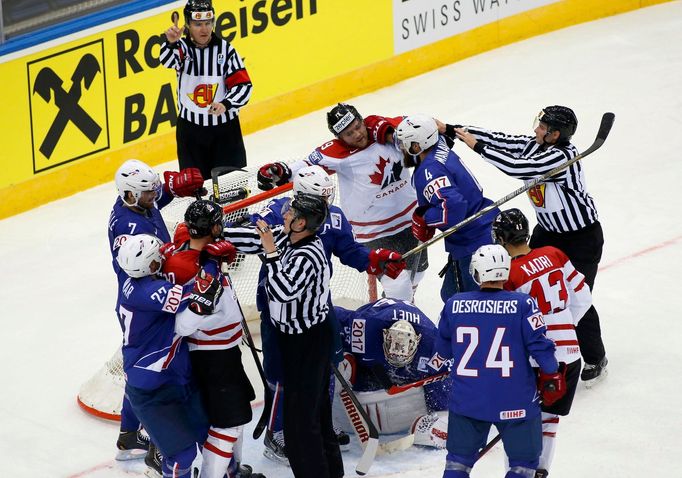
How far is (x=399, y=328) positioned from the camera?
529cm

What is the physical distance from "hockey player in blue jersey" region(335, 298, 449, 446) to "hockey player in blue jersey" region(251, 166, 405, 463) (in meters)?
0.14

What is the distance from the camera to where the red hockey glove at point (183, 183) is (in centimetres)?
561

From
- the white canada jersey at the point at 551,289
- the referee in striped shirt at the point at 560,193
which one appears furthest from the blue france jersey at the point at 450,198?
the white canada jersey at the point at 551,289

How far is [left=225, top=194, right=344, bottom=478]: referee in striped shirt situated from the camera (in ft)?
15.5

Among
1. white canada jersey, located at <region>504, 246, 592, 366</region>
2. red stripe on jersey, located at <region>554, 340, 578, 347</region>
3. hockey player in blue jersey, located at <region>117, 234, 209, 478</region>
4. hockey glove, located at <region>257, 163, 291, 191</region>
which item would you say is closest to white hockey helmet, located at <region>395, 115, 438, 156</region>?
hockey glove, located at <region>257, 163, 291, 191</region>

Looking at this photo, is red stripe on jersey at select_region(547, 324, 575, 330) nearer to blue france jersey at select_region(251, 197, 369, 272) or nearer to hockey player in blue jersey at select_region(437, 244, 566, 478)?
hockey player in blue jersey at select_region(437, 244, 566, 478)

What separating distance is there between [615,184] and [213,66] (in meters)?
2.56

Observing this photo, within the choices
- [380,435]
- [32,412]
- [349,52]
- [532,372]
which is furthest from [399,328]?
[349,52]

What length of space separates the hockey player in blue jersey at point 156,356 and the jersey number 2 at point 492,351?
95 centimetres

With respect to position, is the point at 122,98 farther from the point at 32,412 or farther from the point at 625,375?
the point at 625,375

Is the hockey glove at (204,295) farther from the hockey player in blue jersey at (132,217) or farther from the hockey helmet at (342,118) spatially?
the hockey helmet at (342,118)

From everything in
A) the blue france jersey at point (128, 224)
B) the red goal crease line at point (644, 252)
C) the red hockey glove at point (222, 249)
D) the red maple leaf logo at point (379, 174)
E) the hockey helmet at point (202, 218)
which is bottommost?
the red goal crease line at point (644, 252)

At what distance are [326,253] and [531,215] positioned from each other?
2.51m

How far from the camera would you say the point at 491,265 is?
14.7 ft
